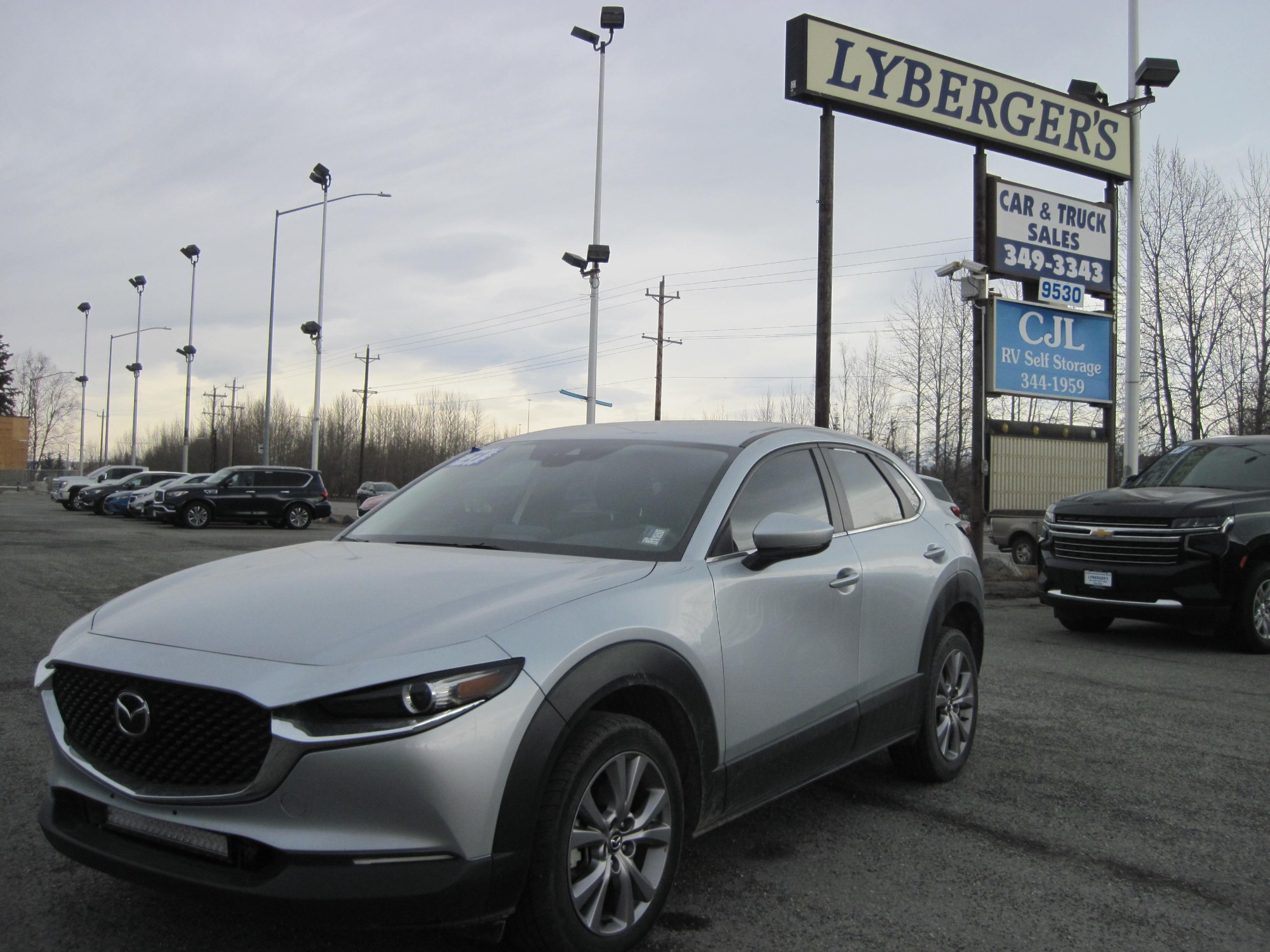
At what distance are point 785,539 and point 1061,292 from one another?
14731 mm

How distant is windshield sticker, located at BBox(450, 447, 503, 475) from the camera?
4609 millimetres

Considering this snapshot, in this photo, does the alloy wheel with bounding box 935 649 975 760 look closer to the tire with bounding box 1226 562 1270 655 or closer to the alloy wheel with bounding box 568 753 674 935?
the alloy wheel with bounding box 568 753 674 935

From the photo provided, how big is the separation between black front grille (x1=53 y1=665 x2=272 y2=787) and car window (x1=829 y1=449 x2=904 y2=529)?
2762 millimetres

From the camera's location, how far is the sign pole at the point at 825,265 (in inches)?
572

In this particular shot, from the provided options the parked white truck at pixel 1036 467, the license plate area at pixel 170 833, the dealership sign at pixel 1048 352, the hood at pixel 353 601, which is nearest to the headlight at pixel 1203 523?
the parked white truck at pixel 1036 467

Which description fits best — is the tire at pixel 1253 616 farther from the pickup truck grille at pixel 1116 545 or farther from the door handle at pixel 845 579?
the door handle at pixel 845 579

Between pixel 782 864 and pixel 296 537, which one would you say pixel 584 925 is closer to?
pixel 782 864

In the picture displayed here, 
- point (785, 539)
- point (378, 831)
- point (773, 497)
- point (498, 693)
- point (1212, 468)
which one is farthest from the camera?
point (1212, 468)

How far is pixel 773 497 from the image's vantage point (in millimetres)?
4102

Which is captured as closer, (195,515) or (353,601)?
(353,601)

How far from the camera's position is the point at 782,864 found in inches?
151

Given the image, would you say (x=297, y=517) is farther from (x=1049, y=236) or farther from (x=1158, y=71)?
(x=1158, y=71)

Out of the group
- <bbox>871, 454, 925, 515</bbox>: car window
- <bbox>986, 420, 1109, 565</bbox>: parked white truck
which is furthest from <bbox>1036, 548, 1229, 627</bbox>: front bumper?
<bbox>986, 420, 1109, 565</bbox>: parked white truck

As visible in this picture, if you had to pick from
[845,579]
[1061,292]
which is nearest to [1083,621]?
[845,579]
